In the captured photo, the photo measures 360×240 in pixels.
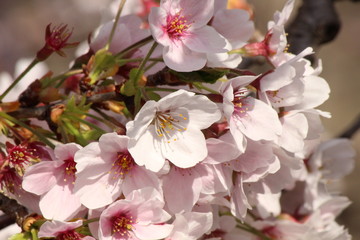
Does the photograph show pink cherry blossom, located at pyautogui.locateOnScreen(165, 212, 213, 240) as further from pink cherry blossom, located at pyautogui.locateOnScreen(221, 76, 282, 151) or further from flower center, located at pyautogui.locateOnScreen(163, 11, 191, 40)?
flower center, located at pyautogui.locateOnScreen(163, 11, 191, 40)

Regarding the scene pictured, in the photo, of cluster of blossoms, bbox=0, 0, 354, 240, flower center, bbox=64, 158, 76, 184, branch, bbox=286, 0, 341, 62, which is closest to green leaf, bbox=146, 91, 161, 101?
cluster of blossoms, bbox=0, 0, 354, 240

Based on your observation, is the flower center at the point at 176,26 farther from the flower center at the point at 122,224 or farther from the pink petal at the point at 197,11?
the flower center at the point at 122,224

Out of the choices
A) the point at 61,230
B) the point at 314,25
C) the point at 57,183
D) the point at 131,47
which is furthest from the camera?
the point at 314,25

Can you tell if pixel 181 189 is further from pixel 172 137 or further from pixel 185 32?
pixel 185 32

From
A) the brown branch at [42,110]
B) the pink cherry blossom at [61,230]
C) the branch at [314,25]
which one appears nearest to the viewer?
the pink cherry blossom at [61,230]

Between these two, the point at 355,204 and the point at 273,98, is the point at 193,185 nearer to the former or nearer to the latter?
the point at 273,98

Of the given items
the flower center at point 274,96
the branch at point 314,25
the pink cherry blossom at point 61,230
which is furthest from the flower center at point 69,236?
the branch at point 314,25

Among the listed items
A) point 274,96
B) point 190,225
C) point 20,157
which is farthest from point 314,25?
point 20,157

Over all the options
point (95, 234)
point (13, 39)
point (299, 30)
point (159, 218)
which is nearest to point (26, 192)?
point (95, 234)
